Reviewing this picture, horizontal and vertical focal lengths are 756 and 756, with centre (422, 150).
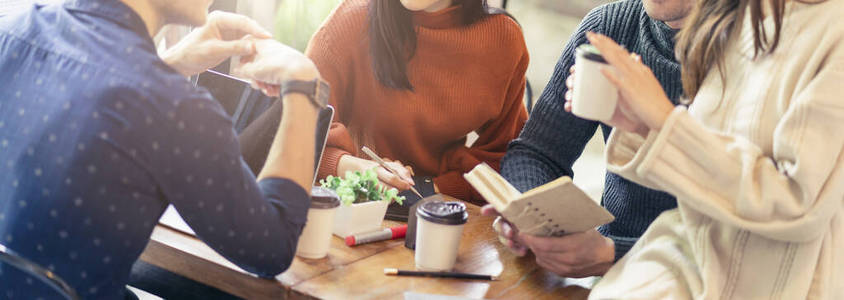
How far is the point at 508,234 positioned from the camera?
142cm

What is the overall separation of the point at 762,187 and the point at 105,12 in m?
0.97

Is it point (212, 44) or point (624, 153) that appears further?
point (212, 44)

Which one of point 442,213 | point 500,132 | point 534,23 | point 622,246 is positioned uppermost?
point 442,213

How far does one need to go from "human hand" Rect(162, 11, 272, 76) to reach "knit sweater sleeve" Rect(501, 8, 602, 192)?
0.72m

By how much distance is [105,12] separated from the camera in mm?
1104

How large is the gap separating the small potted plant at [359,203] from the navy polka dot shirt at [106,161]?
1.01 feet

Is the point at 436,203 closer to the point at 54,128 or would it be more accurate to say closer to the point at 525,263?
the point at 525,263

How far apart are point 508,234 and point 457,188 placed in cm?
58

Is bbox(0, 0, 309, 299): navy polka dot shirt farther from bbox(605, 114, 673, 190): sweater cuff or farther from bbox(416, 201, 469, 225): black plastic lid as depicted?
bbox(605, 114, 673, 190): sweater cuff

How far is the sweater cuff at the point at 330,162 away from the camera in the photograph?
71.5 inches

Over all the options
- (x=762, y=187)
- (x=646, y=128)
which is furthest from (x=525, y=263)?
(x=762, y=187)

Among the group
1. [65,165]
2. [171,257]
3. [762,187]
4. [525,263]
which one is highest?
[65,165]

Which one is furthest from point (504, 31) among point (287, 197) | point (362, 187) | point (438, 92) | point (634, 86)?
point (287, 197)

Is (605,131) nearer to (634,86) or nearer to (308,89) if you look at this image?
(634,86)
